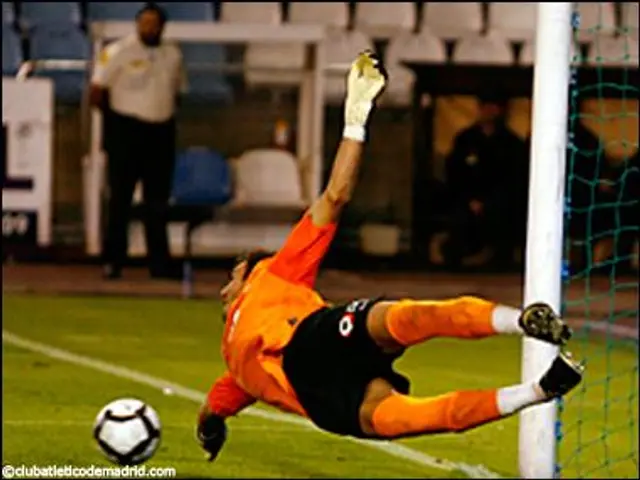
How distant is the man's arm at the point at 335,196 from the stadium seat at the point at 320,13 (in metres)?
13.3

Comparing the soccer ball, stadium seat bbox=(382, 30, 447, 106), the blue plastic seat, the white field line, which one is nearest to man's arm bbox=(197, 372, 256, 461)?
the soccer ball

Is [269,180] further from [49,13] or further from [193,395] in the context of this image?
[193,395]

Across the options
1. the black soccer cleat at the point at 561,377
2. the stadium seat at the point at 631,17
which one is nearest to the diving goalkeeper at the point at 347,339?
the black soccer cleat at the point at 561,377

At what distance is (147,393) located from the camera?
10.9 meters

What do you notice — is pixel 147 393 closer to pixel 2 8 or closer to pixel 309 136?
pixel 309 136

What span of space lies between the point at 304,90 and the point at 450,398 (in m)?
12.9

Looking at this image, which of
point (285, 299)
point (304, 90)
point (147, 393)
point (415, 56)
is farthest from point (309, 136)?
point (285, 299)

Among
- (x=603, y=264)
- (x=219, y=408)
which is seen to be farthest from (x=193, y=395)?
(x=219, y=408)

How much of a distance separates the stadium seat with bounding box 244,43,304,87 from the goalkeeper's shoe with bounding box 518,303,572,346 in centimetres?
1326

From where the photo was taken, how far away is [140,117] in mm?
15383

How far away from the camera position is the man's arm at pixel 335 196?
6.15 m

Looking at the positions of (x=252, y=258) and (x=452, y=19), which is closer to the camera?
(x=252, y=258)

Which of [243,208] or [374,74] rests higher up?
[374,74]

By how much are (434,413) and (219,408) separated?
3.43 ft
